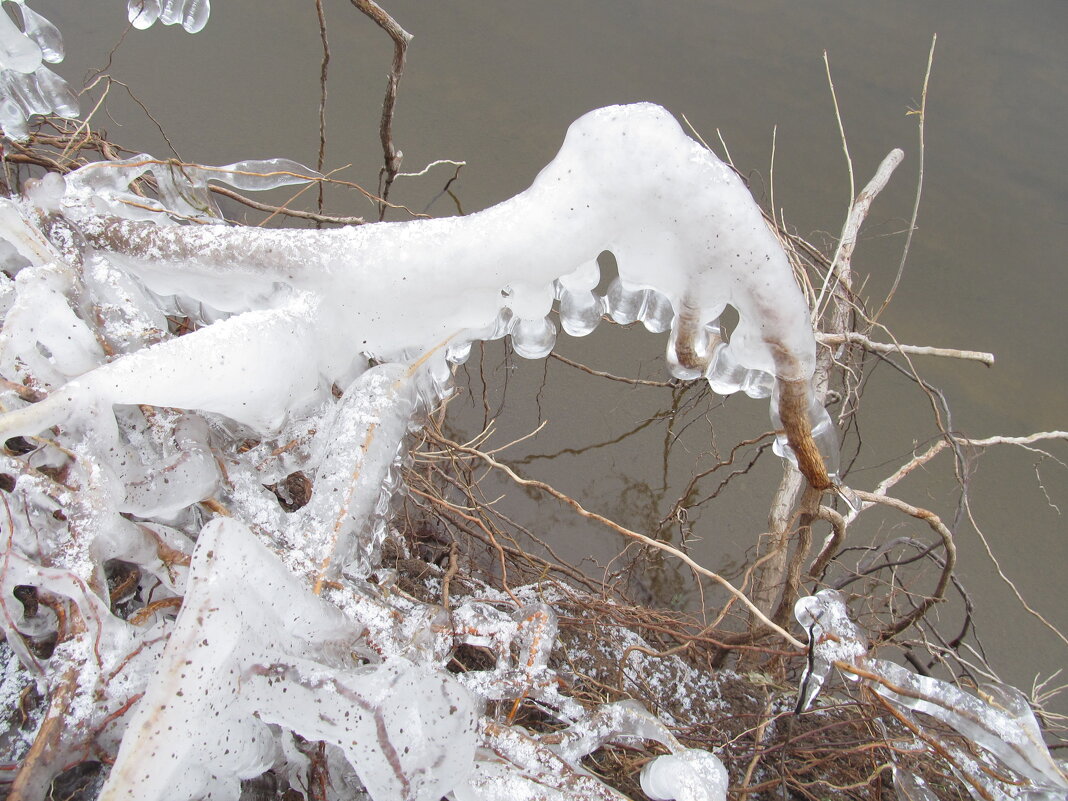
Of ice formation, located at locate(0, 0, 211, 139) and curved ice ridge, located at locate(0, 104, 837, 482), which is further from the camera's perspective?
ice formation, located at locate(0, 0, 211, 139)

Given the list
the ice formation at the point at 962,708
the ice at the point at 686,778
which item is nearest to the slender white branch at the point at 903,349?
the ice formation at the point at 962,708

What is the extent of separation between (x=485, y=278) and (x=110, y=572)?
721mm

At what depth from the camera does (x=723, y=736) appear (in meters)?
1.36

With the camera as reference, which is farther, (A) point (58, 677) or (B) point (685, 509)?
(B) point (685, 509)

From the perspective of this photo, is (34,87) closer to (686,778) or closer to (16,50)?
(16,50)

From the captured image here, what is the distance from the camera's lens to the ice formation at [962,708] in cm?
111

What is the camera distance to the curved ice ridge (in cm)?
87

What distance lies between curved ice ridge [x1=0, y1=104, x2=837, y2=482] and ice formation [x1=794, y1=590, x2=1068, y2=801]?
0.32 metres

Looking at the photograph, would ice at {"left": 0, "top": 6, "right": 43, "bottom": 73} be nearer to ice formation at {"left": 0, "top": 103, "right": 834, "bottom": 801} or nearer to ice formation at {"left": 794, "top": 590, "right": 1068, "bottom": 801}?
ice formation at {"left": 0, "top": 103, "right": 834, "bottom": 801}

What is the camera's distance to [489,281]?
3.19 feet

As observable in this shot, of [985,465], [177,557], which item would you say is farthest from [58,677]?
[985,465]

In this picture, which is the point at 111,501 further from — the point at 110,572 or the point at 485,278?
the point at 485,278

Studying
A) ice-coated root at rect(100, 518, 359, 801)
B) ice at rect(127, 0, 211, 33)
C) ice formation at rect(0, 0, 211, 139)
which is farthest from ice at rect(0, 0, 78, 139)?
ice-coated root at rect(100, 518, 359, 801)

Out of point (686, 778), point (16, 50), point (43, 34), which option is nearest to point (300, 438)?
point (686, 778)
